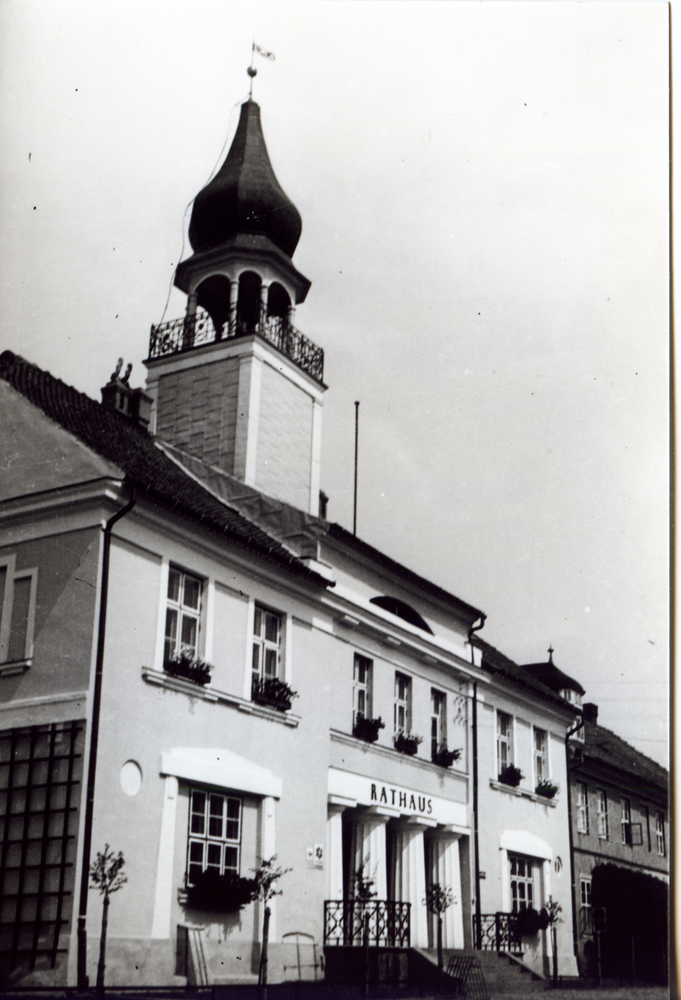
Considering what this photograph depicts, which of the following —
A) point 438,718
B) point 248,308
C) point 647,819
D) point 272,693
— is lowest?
point 647,819

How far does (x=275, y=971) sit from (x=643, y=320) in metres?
6.91

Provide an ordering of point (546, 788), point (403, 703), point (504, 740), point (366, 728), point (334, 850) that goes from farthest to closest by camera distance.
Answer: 1. point (504, 740)
2. point (546, 788)
3. point (403, 703)
4. point (366, 728)
5. point (334, 850)

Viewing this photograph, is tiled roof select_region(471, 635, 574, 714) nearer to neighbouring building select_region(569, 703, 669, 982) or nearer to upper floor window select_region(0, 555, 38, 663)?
neighbouring building select_region(569, 703, 669, 982)

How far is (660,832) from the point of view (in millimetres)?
9680

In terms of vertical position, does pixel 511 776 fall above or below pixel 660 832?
above

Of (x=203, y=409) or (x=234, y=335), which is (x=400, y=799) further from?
(x=234, y=335)

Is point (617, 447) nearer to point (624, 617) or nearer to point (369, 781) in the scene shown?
point (624, 617)

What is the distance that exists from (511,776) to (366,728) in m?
2.46

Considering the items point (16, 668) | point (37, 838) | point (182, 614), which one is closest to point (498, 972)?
point (182, 614)

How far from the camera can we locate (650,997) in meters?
9.47

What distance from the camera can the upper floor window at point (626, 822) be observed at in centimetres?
1221

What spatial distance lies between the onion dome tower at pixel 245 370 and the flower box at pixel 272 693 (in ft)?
8.92

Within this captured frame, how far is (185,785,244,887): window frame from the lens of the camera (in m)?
10.4

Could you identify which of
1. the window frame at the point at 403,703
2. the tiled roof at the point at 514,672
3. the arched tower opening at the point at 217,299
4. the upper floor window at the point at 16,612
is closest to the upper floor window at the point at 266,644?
the tiled roof at the point at 514,672
